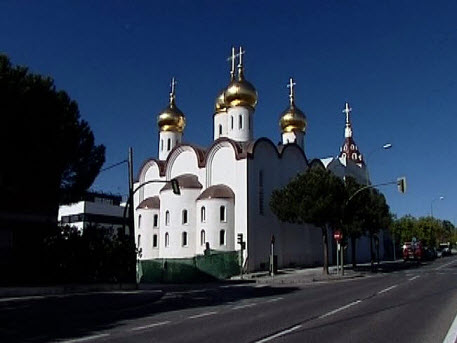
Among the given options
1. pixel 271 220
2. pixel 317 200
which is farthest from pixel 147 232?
pixel 317 200

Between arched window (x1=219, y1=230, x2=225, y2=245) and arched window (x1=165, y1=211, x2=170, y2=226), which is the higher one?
arched window (x1=165, y1=211, x2=170, y2=226)

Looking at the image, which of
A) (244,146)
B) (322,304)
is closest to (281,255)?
(244,146)

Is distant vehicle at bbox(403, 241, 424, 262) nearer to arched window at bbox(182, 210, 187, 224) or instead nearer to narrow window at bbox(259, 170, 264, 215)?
narrow window at bbox(259, 170, 264, 215)

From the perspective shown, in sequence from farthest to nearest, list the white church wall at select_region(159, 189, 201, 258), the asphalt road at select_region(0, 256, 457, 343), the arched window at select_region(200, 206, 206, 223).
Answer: the white church wall at select_region(159, 189, 201, 258) < the arched window at select_region(200, 206, 206, 223) < the asphalt road at select_region(0, 256, 457, 343)

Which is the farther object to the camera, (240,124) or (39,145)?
(240,124)

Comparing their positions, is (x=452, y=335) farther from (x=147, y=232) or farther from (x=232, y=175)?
(x=147, y=232)

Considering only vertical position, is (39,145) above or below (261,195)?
below

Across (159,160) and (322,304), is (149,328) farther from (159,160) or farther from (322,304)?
(159,160)

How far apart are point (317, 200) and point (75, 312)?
23.5m

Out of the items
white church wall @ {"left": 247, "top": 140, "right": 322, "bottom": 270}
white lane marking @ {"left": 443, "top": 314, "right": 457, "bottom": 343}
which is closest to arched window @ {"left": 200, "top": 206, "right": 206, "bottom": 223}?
white church wall @ {"left": 247, "top": 140, "right": 322, "bottom": 270}

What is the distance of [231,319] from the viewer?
13562 mm

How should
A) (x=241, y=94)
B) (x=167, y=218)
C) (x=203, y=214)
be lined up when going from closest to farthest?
(x=203, y=214) < (x=167, y=218) < (x=241, y=94)

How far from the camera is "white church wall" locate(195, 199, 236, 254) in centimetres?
4356

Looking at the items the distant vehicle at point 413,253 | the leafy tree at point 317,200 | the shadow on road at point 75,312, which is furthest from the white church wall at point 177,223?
the distant vehicle at point 413,253
